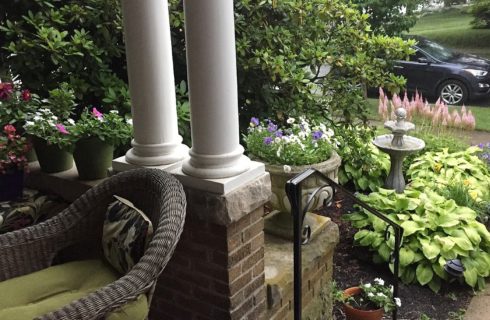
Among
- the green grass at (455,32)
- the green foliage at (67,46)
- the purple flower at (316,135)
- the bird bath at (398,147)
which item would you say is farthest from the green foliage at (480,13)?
the green foliage at (67,46)

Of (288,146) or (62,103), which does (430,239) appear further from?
(62,103)

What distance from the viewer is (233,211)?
1.98 m

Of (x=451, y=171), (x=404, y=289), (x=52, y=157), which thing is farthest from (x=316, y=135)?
(x=451, y=171)

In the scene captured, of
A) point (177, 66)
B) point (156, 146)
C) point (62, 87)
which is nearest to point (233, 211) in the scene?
point (156, 146)

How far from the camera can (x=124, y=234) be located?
1815 millimetres

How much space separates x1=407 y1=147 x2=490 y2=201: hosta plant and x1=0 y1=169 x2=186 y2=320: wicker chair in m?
2.99

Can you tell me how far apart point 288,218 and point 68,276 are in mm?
1346

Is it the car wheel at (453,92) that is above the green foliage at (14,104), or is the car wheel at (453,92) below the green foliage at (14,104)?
below

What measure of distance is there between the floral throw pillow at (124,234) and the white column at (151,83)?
13.8 inches

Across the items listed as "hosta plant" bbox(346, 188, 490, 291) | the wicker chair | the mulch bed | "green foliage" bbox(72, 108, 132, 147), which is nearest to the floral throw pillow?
the wicker chair

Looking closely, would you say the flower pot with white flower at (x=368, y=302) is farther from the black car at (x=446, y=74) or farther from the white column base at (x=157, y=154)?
the black car at (x=446, y=74)

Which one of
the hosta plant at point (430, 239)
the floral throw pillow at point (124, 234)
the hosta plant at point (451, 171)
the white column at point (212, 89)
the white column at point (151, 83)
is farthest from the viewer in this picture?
the hosta plant at point (451, 171)

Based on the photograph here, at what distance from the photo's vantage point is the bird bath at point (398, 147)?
174 inches

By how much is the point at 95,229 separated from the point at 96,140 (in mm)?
678
